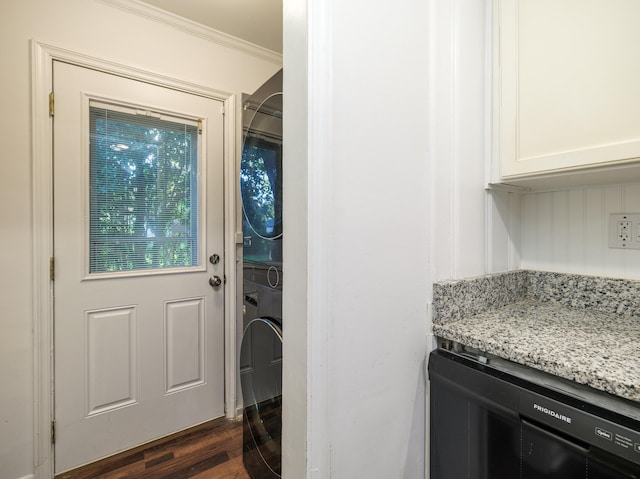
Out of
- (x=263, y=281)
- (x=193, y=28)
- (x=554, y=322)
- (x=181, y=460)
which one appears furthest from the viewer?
(x=193, y=28)

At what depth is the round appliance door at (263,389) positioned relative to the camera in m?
1.12

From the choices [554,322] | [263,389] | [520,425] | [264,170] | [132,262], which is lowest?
[263,389]

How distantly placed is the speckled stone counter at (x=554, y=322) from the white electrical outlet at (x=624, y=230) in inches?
4.9

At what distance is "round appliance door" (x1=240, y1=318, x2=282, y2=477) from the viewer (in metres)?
1.12

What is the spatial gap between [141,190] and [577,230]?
2062 millimetres

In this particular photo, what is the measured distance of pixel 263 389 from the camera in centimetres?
122

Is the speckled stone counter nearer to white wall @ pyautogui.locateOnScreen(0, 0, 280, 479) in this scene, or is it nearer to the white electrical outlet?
the white electrical outlet

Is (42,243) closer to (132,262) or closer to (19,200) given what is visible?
(19,200)

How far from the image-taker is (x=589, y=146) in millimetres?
838

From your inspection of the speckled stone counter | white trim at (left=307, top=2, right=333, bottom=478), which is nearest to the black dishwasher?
the speckled stone counter

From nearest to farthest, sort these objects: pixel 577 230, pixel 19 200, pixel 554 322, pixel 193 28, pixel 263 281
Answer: pixel 554 322 → pixel 577 230 → pixel 263 281 → pixel 19 200 → pixel 193 28

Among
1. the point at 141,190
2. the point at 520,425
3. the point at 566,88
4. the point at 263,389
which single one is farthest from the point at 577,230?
the point at 141,190

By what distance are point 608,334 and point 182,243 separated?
6.30 ft

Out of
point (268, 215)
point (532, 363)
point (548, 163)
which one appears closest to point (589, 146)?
point (548, 163)
